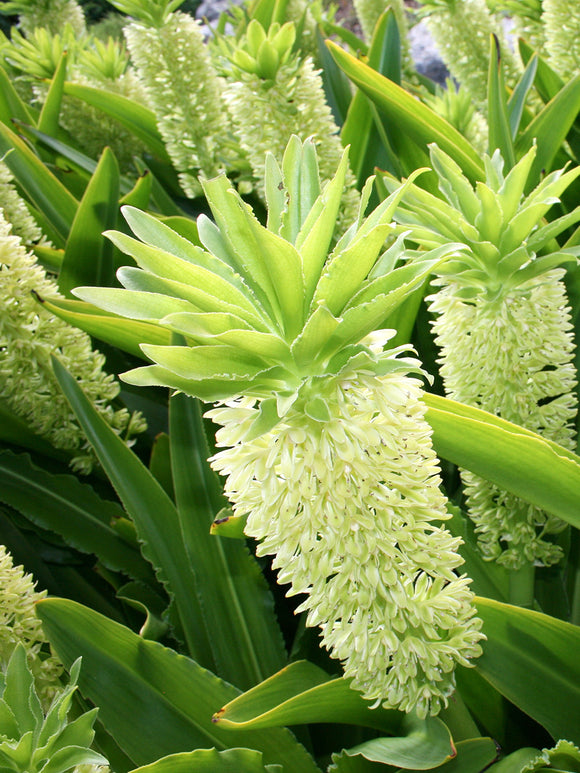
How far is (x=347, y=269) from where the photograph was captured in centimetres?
42

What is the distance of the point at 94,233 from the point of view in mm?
1089

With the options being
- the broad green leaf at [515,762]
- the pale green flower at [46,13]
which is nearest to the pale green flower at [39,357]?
the broad green leaf at [515,762]

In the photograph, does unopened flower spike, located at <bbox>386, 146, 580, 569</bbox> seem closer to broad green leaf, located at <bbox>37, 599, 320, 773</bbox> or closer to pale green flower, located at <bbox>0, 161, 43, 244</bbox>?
broad green leaf, located at <bbox>37, 599, 320, 773</bbox>

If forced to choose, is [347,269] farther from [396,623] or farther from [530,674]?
[530,674]

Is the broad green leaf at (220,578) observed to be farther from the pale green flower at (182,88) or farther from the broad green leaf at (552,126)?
the broad green leaf at (552,126)

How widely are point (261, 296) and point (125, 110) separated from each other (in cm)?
111

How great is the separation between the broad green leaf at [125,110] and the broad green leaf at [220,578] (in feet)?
2.70

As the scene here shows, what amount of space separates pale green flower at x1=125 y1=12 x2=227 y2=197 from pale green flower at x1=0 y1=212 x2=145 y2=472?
42 cm

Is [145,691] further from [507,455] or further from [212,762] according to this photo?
[507,455]

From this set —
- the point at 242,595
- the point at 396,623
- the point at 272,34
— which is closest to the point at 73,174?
the point at 272,34

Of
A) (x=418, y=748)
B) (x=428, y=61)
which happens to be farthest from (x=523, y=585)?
(x=428, y=61)

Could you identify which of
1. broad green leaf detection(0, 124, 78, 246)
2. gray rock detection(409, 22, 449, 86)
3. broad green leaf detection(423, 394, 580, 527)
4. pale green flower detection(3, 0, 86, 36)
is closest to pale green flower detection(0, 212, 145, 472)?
broad green leaf detection(0, 124, 78, 246)

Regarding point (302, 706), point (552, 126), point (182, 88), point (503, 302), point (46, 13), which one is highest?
point (46, 13)

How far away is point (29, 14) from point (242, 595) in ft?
5.90
